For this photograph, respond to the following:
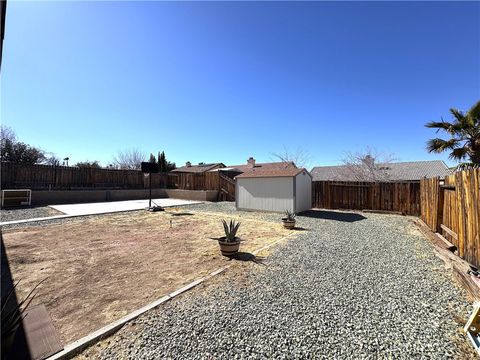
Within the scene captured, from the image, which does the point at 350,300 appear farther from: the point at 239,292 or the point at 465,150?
the point at 465,150

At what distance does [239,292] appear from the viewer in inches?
134

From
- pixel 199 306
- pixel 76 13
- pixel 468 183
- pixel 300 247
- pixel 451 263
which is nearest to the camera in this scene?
pixel 199 306

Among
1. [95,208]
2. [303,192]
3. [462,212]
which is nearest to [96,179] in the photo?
[95,208]

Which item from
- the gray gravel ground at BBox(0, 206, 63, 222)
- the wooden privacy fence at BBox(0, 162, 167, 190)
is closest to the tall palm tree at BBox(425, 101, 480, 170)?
the gray gravel ground at BBox(0, 206, 63, 222)

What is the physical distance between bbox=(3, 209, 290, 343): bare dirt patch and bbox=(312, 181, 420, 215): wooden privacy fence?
6.29m

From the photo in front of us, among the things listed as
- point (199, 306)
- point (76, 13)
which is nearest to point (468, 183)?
point (199, 306)

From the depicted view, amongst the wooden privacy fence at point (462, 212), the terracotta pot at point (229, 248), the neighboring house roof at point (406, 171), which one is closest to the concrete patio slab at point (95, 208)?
the terracotta pot at point (229, 248)

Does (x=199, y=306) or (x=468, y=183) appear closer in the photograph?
(x=199, y=306)

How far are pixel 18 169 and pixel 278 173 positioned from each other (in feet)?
50.5

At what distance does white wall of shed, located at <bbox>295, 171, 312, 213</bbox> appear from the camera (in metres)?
11.2

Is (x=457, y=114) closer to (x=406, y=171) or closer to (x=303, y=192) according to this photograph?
(x=303, y=192)

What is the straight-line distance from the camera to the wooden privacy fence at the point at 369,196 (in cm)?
1130

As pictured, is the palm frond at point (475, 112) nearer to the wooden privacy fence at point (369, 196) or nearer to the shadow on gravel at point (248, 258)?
the wooden privacy fence at point (369, 196)

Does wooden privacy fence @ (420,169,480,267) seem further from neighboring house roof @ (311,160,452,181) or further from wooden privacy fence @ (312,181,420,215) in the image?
neighboring house roof @ (311,160,452,181)
